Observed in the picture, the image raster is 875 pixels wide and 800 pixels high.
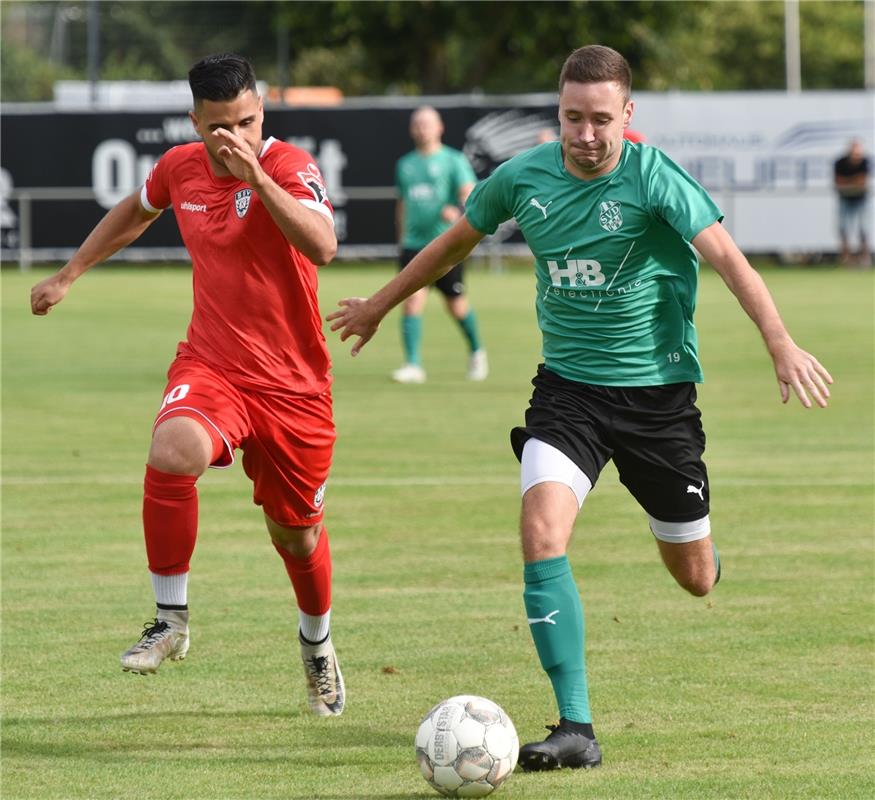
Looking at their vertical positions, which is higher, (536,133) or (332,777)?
(332,777)

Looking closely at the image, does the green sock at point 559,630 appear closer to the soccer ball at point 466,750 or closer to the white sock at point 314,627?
the soccer ball at point 466,750

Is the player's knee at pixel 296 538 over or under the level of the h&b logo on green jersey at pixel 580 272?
under

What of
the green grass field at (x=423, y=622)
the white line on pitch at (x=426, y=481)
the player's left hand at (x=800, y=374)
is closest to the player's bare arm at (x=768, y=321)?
the player's left hand at (x=800, y=374)

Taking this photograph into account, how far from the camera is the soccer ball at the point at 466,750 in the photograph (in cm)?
518

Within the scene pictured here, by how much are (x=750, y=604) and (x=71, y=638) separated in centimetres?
302

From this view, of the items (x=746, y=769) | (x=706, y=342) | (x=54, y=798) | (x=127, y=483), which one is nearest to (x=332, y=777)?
(x=54, y=798)

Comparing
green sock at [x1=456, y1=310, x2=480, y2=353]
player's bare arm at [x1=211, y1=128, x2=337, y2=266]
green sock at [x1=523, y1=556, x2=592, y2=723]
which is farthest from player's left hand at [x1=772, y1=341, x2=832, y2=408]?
green sock at [x1=456, y1=310, x2=480, y2=353]

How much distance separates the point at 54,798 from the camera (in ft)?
17.1

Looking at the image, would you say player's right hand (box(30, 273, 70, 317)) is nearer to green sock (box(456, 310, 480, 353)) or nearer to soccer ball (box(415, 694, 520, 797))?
soccer ball (box(415, 694, 520, 797))

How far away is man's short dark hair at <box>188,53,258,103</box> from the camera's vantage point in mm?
5992

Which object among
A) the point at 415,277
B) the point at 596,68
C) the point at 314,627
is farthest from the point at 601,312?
the point at 314,627

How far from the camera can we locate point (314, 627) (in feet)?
21.1

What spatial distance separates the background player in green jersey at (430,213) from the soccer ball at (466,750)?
11360 millimetres

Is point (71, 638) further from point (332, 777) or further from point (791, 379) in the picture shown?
point (791, 379)
